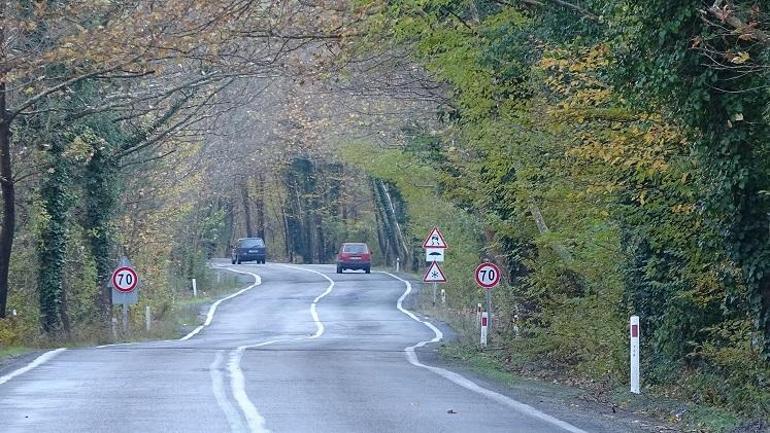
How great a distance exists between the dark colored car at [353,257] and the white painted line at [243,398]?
153 feet

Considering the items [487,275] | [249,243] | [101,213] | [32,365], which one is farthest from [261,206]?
[32,365]

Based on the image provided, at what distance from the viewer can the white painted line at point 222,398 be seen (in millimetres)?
11953

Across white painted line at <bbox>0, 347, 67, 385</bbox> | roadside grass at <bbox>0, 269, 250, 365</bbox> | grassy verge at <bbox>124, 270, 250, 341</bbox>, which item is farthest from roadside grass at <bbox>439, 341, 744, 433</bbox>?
grassy verge at <bbox>124, 270, 250, 341</bbox>

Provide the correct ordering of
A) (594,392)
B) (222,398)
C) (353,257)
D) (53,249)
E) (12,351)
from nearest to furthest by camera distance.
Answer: (222,398), (594,392), (12,351), (53,249), (353,257)

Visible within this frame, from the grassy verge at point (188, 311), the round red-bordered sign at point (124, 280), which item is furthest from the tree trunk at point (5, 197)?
the grassy verge at point (188, 311)

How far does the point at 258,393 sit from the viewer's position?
49.1ft

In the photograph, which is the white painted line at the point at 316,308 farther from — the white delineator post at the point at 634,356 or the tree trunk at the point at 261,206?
the white delineator post at the point at 634,356

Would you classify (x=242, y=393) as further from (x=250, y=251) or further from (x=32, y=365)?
(x=250, y=251)

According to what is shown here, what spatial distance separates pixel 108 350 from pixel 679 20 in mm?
15340

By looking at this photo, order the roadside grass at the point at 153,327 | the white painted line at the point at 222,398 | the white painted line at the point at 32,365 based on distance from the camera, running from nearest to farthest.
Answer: the white painted line at the point at 222,398, the white painted line at the point at 32,365, the roadside grass at the point at 153,327

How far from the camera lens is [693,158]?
14.1m

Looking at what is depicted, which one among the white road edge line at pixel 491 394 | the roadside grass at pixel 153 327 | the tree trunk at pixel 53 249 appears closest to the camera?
the white road edge line at pixel 491 394

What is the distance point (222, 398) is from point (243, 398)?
0.24 meters

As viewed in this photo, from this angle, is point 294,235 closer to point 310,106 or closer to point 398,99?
point 310,106
